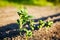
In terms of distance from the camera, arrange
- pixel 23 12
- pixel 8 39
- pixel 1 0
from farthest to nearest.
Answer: pixel 1 0, pixel 8 39, pixel 23 12

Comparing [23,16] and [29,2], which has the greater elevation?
[23,16]

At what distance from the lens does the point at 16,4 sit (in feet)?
61.8

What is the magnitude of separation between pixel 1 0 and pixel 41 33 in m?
11.3

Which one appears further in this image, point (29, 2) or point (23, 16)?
point (29, 2)

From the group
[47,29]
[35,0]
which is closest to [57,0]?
[35,0]

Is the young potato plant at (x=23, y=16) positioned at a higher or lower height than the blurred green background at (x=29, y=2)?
higher

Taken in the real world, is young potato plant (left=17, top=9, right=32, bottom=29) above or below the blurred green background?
above

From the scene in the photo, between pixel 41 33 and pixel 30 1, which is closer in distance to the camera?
pixel 41 33

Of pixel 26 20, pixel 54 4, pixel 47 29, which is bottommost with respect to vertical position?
pixel 54 4

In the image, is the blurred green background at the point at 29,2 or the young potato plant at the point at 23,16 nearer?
the young potato plant at the point at 23,16

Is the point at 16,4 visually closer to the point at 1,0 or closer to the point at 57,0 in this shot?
the point at 1,0

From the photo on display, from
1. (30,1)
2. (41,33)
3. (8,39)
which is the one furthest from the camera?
(30,1)

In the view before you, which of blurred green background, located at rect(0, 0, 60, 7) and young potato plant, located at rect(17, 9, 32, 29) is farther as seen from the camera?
blurred green background, located at rect(0, 0, 60, 7)

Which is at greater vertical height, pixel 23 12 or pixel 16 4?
pixel 23 12
